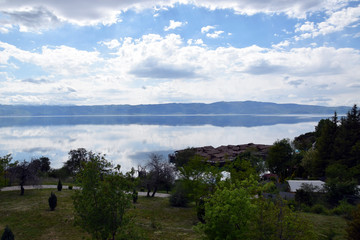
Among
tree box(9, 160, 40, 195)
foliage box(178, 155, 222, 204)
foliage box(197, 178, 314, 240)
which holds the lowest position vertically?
tree box(9, 160, 40, 195)

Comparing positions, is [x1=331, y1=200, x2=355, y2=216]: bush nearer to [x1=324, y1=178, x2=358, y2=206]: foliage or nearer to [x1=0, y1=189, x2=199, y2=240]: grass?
[x1=324, y1=178, x2=358, y2=206]: foliage

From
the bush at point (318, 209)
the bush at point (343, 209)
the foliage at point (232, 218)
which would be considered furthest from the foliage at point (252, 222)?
the bush at point (318, 209)

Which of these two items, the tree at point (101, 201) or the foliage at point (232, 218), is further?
the tree at point (101, 201)

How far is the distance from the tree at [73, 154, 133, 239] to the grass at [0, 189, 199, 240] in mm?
4301

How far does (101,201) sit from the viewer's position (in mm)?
12180

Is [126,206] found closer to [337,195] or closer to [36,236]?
[36,236]

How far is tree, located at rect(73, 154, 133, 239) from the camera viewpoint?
39.8 feet

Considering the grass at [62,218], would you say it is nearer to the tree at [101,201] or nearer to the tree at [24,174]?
the tree at [24,174]

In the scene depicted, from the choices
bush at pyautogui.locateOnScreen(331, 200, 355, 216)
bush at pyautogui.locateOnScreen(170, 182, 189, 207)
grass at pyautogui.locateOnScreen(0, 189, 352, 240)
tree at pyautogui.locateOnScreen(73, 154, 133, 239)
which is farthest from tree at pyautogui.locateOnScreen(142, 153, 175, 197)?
tree at pyautogui.locateOnScreen(73, 154, 133, 239)

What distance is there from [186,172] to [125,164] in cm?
4721

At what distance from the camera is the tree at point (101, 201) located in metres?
12.1

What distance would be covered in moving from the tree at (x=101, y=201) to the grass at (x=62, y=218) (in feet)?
14.1

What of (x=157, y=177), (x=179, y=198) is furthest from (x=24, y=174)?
(x=179, y=198)

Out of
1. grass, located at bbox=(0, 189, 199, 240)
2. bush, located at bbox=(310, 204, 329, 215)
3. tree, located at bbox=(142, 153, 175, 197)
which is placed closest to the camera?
grass, located at bbox=(0, 189, 199, 240)
